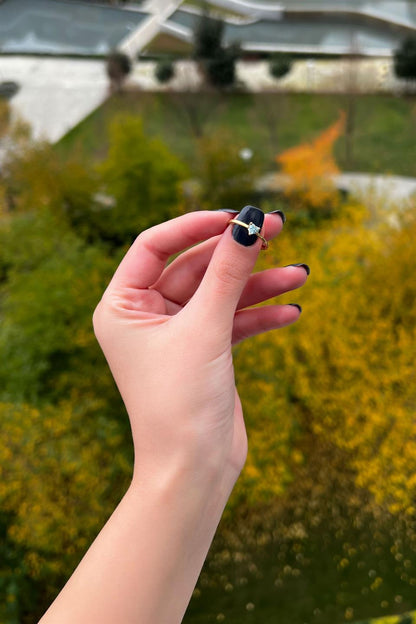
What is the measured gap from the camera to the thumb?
131 inches

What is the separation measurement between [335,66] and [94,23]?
18.0 m

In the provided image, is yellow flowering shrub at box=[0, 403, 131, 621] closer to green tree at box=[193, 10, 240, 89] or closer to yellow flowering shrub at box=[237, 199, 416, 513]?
yellow flowering shrub at box=[237, 199, 416, 513]

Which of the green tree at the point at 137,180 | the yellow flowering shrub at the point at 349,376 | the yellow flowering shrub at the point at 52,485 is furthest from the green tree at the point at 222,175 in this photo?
the yellow flowering shrub at the point at 52,485

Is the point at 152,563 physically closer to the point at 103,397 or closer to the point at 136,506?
the point at 136,506

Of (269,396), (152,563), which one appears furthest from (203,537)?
(269,396)

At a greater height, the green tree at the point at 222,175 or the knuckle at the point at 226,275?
the knuckle at the point at 226,275

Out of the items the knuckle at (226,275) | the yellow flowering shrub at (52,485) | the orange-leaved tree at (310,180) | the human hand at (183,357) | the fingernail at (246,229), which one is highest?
the fingernail at (246,229)

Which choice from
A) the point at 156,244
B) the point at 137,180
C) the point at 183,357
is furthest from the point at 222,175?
the point at 183,357

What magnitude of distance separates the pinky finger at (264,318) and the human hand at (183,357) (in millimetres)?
1074

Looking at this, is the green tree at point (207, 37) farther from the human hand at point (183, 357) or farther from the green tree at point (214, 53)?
the human hand at point (183, 357)

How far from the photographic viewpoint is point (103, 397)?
35.2ft

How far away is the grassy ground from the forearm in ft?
69.4

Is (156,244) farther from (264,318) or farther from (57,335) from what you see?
(57,335)

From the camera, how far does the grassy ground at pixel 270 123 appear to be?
2309 cm
